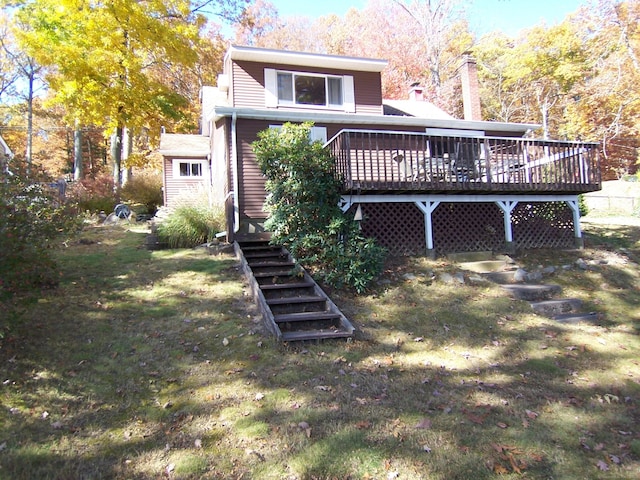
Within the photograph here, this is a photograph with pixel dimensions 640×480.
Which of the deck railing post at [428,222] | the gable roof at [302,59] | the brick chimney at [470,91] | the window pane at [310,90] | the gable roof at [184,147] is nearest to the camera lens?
the deck railing post at [428,222]

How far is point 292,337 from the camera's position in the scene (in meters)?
5.51

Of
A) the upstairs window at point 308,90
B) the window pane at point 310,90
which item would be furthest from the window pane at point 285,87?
the window pane at point 310,90

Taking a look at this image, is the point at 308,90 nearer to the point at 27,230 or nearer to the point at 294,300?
the point at 294,300

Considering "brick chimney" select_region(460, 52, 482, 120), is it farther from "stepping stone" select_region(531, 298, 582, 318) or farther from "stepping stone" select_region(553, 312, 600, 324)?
"stepping stone" select_region(553, 312, 600, 324)

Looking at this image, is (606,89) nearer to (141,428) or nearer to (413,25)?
Answer: (413,25)

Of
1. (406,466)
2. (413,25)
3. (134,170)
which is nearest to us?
(406,466)

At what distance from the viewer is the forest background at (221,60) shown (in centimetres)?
1396

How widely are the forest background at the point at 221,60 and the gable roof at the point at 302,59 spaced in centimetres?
375

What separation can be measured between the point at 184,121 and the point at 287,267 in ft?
39.8

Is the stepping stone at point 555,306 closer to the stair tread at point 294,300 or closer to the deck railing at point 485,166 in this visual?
the deck railing at point 485,166

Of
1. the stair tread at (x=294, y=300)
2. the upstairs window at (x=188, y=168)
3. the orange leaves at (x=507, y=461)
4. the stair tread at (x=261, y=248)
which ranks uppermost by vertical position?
the upstairs window at (x=188, y=168)

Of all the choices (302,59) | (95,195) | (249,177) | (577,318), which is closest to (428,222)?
(577,318)

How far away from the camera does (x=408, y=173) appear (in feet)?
36.9

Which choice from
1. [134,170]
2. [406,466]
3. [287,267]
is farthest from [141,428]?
[134,170]
